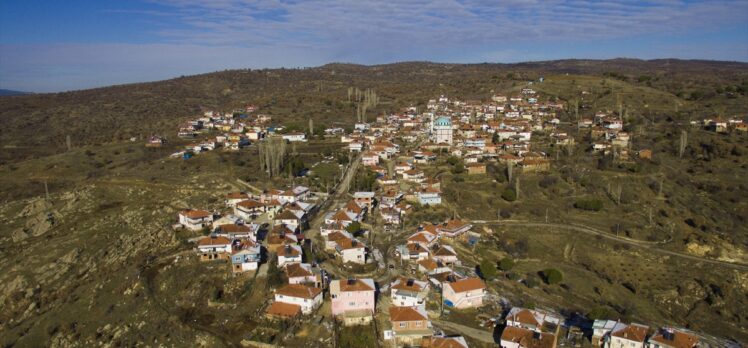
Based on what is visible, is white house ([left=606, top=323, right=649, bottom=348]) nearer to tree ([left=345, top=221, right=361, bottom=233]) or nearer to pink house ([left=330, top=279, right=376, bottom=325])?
pink house ([left=330, top=279, right=376, bottom=325])

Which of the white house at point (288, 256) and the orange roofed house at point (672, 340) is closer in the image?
the orange roofed house at point (672, 340)

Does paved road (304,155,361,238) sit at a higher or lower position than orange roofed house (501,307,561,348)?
higher

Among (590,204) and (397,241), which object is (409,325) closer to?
(397,241)

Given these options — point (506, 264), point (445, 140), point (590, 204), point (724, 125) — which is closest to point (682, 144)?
point (724, 125)

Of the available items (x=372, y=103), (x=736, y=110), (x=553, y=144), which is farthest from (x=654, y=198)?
(x=372, y=103)

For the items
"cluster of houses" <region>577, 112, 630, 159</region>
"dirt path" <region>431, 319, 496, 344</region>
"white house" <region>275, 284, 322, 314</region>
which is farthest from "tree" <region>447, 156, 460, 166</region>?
"white house" <region>275, 284, 322, 314</region>

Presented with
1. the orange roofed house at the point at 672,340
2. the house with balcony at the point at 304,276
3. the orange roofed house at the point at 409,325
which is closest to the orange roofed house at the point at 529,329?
the orange roofed house at the point at 409,325

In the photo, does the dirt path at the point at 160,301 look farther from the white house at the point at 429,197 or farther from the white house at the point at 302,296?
the white house at the point at 429,197
